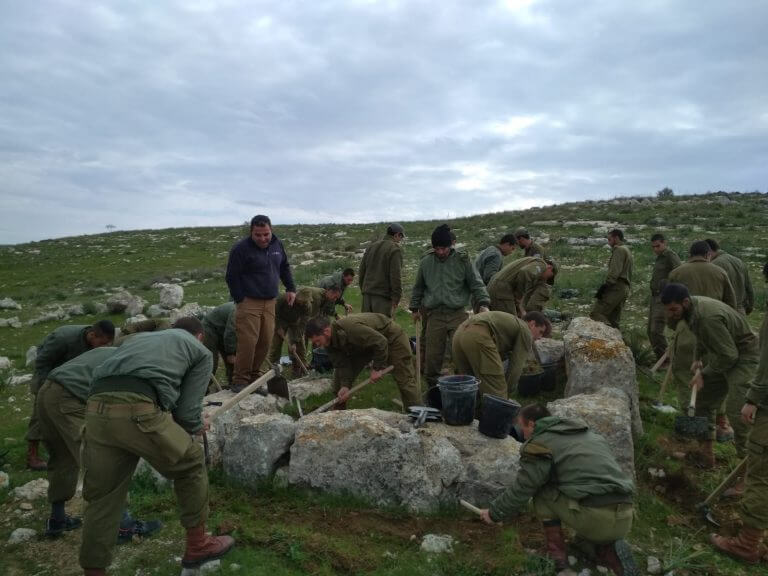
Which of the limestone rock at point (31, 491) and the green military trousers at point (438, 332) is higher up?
the green military trousers at point (438, 332)

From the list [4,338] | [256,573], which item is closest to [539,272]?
[256,573]

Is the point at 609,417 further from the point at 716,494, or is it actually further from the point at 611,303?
the point at 611,303

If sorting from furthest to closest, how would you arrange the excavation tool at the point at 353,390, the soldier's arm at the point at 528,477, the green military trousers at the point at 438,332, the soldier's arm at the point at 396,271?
the soldier's arm at the point at 396,271
the green military trousers at the point at 438,332
the excavation tool at the point at 353,390
the soldier's arm at the point at 528,477

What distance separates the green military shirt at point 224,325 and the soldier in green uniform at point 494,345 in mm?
3560

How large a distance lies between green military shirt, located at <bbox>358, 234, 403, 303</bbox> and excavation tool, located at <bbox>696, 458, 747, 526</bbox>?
465cm

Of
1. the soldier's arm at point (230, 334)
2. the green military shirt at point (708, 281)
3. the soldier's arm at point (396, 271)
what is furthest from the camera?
the soldier's arm at point (396, 271)

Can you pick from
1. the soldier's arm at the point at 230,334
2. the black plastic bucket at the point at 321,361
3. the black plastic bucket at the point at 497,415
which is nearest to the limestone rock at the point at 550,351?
the black plastic bucket at the point at 497,415

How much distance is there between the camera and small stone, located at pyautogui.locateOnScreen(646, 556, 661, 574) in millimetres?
4137

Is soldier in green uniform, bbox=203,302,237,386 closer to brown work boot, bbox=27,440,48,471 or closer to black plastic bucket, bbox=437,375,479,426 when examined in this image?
brown work boot, bbox=27,440,48,471

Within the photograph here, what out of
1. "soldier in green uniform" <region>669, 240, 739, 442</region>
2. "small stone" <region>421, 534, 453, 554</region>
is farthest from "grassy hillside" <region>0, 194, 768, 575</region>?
"soldier in green uniform" <region>669, 240, 739, 442</region>

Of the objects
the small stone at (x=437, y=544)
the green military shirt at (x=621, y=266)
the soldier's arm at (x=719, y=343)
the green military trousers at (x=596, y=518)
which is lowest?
the small stone at (x=437, y=544)

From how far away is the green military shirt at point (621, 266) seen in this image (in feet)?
29.5

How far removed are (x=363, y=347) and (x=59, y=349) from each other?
3368 millimetres

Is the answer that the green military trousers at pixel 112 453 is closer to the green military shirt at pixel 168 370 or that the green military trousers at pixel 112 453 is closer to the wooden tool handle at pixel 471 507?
the green military shirt at pixel 168 370
